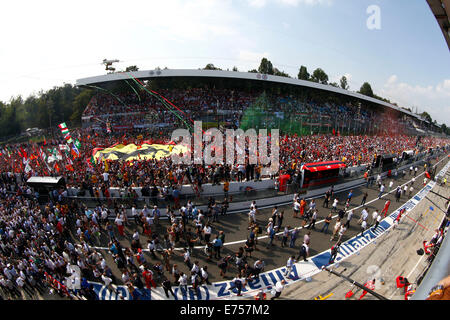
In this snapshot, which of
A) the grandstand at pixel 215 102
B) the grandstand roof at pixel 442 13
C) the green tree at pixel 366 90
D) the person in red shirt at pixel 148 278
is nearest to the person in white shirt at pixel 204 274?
the person in red shirt at pixel 148 278

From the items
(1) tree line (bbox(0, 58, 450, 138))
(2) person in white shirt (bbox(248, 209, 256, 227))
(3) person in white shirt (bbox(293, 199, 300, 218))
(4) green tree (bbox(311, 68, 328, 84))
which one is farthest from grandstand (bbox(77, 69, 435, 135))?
(4) green tree (bbox(311, 68, 328, 84))

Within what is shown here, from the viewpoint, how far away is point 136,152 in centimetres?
1980

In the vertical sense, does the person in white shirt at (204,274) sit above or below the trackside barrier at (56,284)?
above

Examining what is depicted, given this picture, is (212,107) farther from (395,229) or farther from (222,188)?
(395,229)

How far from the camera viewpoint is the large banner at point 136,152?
19156 mm

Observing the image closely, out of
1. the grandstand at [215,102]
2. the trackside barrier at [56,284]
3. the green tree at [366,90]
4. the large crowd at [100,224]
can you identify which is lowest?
the trackside barrier at [56,284]

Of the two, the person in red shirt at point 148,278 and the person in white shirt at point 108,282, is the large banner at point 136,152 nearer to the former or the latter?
the person in white shirt at point 108,282

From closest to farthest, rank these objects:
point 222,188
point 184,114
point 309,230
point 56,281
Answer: point 56,281, point 309,230, point 222,188, point 184,114

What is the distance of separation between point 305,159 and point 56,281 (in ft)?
68.9

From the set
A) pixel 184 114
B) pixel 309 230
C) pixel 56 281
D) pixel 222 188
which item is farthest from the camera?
pixel 184 114

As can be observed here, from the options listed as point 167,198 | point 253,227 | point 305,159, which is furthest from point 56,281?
point 305,159

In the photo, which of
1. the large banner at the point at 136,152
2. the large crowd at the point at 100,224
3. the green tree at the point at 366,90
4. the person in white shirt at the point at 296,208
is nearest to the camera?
the large crowd at the point at 100,224

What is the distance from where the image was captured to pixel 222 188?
1499 centimetres

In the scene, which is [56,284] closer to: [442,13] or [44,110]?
[442,13]
